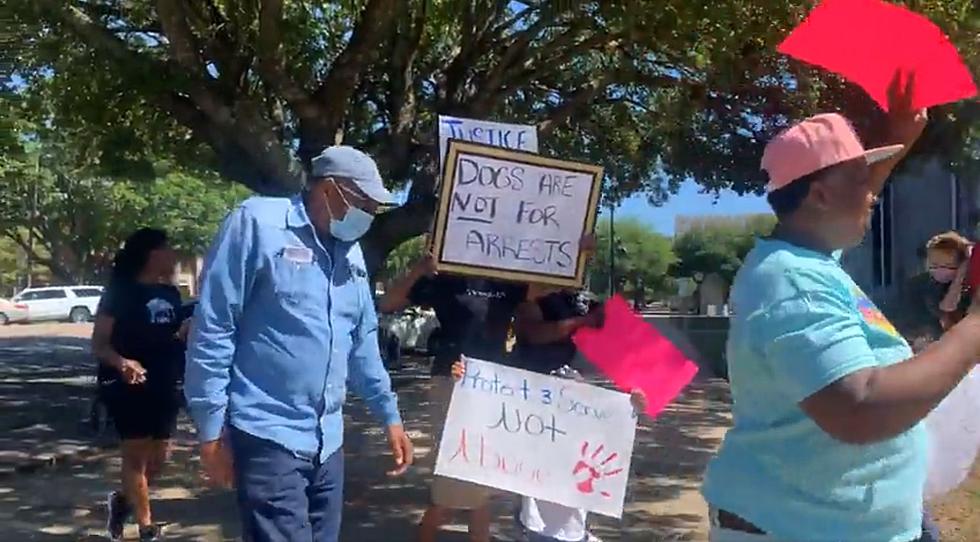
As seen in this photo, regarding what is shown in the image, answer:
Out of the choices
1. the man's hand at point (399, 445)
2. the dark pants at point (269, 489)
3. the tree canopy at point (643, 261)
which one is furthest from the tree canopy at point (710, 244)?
the dark pants at point (269, 489)

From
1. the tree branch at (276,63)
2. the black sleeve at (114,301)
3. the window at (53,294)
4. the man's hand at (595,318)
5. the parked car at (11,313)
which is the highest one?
the tree branch at (276,63)

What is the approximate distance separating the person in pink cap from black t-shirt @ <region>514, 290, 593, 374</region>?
2.92m

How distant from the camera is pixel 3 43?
341 inches

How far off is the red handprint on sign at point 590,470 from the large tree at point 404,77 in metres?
3.97

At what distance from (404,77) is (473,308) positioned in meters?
6.46

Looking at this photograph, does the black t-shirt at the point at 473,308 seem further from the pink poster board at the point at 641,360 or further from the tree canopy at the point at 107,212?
the tree canopy at the point at 107,212

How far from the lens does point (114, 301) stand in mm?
6195

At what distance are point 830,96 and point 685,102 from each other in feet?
4.88

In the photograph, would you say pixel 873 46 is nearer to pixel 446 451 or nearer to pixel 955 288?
pixel 446 451

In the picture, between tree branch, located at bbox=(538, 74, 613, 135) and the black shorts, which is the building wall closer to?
tree branch, located at bbox=(538, 74, 613, 135)

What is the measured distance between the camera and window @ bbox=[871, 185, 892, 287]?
26125mm

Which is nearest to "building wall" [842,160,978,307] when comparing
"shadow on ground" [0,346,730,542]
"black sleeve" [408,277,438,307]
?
"shadow on ground" [0,346,730,542]

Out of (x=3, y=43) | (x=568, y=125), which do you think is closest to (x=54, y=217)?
(x=568, y=125)

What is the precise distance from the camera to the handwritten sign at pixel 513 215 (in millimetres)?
5043
